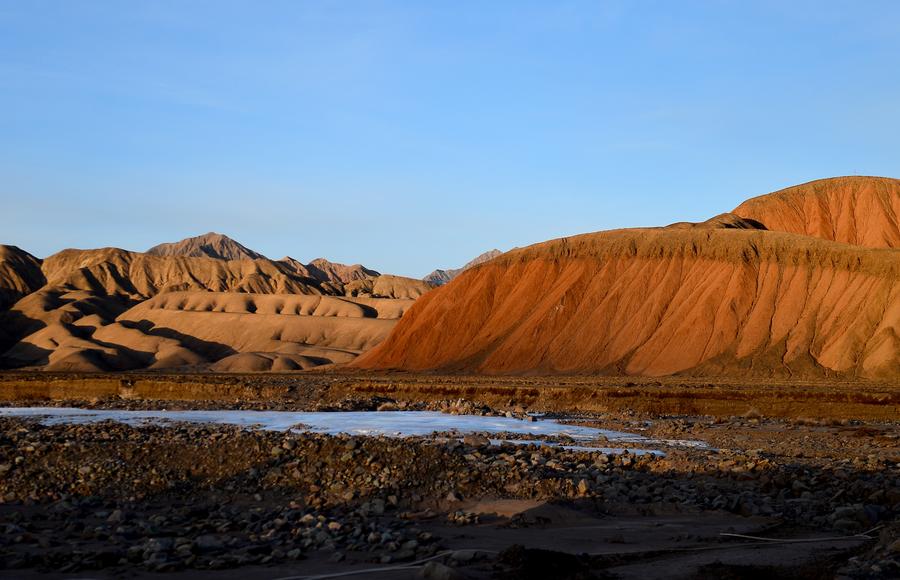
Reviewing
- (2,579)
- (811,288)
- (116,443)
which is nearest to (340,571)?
(2,579)

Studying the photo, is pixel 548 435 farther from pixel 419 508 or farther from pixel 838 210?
pixel 838 210

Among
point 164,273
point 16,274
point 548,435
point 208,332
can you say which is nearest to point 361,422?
point 548,435

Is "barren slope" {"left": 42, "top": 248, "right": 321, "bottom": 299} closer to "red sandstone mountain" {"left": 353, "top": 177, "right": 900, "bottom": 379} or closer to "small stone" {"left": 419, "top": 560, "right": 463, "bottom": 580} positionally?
"red sandstone mountain" {"left": 353, "top": 177, "right": 900, "bottom": 379}

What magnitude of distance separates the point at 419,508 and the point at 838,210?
10627cm

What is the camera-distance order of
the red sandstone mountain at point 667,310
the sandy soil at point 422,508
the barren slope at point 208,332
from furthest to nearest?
the barren slope at point 208,332
the red sandstone mountain at point 667,310
the sandy soil at point 422,508

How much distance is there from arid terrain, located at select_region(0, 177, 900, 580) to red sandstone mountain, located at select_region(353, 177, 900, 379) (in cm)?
23

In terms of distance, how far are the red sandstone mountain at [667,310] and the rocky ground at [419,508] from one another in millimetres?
47241

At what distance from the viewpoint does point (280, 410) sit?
40.7 m

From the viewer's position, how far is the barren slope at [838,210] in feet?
345

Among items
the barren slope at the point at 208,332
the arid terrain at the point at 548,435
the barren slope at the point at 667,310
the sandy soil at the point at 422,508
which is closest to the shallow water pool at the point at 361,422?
the arid terrain at the point at 548,435

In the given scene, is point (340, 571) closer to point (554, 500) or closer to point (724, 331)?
point (554, 500)

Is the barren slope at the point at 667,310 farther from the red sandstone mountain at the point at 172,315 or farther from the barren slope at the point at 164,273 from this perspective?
the barren slope at the point at 164,273

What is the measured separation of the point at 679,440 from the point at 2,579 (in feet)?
72.5

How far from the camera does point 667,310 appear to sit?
77.2m
